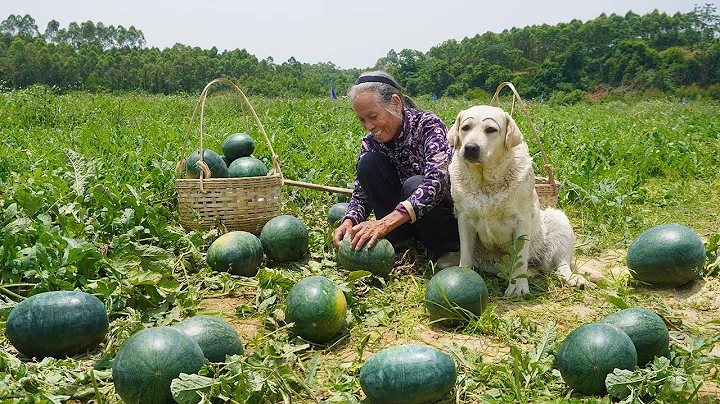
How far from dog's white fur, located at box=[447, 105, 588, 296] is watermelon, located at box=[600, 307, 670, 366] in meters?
1.31

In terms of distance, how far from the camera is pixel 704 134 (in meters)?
12.2

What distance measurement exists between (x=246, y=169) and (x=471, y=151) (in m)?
2.58

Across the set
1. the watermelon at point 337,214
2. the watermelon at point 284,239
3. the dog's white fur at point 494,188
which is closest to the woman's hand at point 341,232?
the watermelon at point 284,239

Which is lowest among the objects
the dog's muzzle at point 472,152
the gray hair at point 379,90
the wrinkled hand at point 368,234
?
the wrinkled hand at point 368,234

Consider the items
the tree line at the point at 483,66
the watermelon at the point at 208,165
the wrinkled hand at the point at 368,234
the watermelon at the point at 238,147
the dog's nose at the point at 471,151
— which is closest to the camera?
the dog's nose at the point at 471,151

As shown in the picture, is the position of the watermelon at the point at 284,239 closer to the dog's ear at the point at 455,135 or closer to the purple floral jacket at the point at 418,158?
the purple floral jacket at the point at 418,158

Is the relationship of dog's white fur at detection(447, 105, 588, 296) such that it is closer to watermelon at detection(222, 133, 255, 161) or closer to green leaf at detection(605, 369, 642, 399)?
green leaf at detection(605, 369, 642, 399)

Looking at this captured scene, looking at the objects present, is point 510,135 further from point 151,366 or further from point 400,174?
point 151,366

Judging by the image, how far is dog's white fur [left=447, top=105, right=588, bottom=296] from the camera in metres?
4.15

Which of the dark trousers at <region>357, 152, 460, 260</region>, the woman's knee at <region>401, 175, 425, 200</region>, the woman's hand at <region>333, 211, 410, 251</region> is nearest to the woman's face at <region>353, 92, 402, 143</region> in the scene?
the dark trousers at <region>357, 152, 460, 260</region>

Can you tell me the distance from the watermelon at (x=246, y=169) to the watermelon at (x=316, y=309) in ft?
7.97

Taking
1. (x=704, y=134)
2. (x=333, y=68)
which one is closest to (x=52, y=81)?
(x=704, y=134)

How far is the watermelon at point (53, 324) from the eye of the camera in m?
2.96

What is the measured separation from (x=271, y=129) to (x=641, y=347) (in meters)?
7.88
